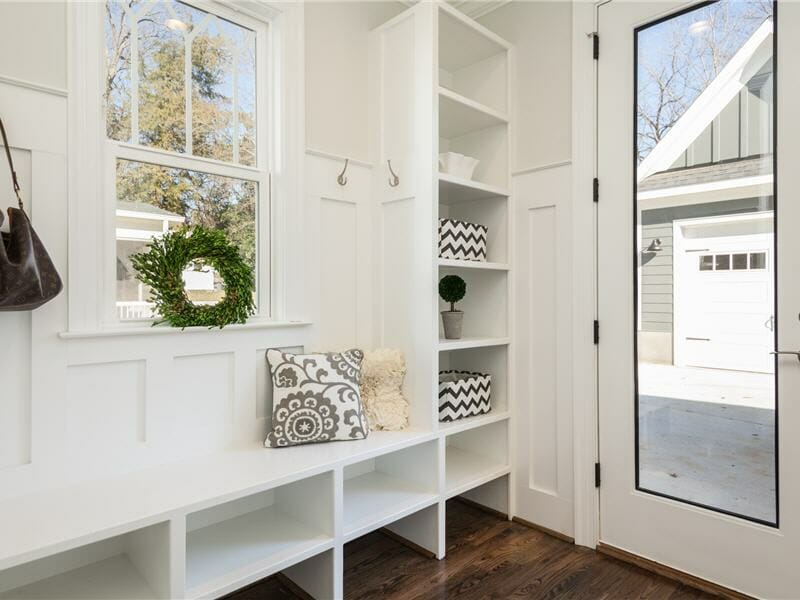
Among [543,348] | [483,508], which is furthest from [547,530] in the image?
[543,348]

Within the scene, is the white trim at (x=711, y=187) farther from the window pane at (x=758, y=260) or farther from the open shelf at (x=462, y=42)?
the open shelf at (x=462, y=42)

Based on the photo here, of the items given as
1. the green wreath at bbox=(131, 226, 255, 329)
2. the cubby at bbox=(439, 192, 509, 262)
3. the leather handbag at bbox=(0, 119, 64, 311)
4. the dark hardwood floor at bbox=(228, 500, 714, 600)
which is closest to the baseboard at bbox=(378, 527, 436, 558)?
the dark hardwood floor at bbox=(228, 500, 714, 600)

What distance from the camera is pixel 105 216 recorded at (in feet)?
5.67

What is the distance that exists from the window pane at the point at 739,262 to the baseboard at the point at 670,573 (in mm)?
1247

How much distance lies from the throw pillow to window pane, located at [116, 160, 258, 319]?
0.68 meters

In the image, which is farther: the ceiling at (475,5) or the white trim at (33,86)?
the ceiling at (475,5)

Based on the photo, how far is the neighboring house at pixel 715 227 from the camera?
189 centimetres

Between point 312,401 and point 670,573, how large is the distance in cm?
165

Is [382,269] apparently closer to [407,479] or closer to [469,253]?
[469,253]

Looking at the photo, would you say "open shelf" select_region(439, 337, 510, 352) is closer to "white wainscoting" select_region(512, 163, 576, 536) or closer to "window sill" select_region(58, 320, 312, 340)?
"white wainscoting" select_region(512, 163, 576, 536)

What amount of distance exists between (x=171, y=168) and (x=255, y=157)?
382 millimetres

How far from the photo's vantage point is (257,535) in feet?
6.11

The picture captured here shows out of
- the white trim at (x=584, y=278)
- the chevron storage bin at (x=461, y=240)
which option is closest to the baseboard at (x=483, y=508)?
the white trim at (x=584, y=278)

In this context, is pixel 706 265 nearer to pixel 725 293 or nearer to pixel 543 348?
pixel 725 293
